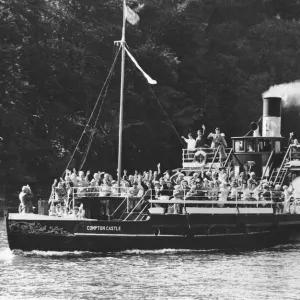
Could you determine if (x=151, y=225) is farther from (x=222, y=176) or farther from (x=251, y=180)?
(x=251, y=180)

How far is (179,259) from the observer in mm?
57000

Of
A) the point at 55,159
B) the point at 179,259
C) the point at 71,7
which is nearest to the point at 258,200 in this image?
the point at 179,259

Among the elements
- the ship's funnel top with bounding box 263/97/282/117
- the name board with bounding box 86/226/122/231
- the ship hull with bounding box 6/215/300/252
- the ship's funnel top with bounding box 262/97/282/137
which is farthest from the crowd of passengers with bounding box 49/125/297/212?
the ship's funnel top with bounding box 263/97/282/117

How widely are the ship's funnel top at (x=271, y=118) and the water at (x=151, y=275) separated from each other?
9822 mm

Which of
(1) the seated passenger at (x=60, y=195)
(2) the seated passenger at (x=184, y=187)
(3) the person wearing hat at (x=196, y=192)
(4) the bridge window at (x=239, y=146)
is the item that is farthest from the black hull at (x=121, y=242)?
(4) the bridge window at (x=239, y=146)

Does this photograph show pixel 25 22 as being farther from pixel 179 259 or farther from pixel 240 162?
pixel 179 259

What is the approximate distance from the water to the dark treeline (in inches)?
1163

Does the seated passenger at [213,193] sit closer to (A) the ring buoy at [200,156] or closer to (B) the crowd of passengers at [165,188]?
(B) the crowd of passengers at [165,188]

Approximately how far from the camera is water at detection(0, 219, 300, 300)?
4816 centimetres

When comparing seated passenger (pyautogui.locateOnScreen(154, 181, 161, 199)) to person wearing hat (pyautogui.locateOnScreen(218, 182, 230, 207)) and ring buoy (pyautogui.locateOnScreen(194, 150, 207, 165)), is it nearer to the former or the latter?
person wearing hat (pyautogui.locateOnScreen(218, 182, 230, 207))

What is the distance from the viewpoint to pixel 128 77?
96188 millimetres

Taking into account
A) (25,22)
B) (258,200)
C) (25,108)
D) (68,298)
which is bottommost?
(68,298)

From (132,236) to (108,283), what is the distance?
7.79 meters

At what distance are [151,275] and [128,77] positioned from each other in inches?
1771
